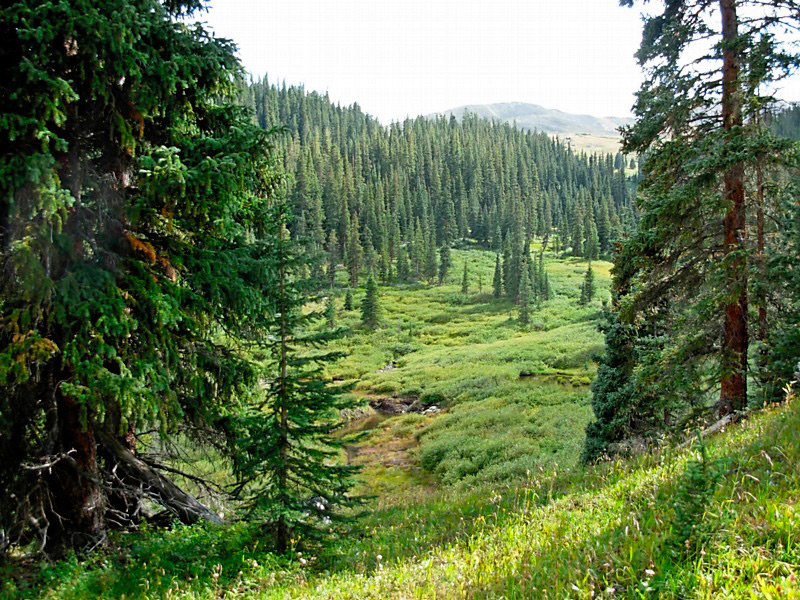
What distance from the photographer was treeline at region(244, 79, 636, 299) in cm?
10338

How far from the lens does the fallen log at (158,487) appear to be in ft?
24.0

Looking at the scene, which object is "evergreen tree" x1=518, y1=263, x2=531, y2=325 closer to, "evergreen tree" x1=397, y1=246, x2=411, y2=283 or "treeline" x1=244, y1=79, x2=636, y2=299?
"treeline" x1=244, y1=79, x2=636, y2=299

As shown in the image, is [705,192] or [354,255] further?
[354,255]

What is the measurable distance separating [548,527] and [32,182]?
6.59 m

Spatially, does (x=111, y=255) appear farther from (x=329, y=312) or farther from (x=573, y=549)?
(x=329, y=312)

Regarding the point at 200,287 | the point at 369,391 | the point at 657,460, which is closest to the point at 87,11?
the point at 200,287

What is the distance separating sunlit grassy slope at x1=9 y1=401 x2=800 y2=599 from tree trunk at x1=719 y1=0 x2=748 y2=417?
3.37 metres

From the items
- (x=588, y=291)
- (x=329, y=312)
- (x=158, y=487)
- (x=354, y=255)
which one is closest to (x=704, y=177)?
(x=158, y=487)

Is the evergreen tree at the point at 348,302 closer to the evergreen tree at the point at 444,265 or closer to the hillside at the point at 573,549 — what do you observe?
the evergreen tree at the point at 444,265

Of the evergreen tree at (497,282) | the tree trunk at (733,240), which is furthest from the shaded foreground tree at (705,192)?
the evergreen tree at (497,282)

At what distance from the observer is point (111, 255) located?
6.44 meters

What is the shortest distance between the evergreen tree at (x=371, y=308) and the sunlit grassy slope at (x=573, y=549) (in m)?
63.9

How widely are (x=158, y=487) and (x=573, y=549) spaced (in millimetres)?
6719

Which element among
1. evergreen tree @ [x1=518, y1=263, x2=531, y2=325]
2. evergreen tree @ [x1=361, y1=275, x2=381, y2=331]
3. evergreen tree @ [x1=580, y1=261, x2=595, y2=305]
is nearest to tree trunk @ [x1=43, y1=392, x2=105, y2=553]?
evergreen tree @ [x1=361, y1=275, x2=381, y2=331]
